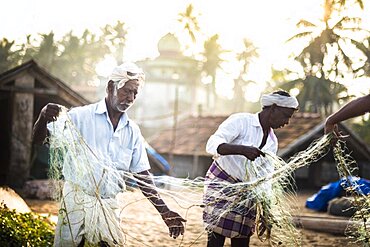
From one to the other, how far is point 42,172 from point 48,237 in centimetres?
920

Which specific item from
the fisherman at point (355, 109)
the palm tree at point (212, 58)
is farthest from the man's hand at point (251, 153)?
the palm tree at point (212, 58)

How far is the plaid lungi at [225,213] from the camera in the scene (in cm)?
385

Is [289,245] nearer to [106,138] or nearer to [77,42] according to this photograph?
[106,138]

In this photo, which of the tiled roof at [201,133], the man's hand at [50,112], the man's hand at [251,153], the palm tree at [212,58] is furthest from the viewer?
the palm tree at [212,58]

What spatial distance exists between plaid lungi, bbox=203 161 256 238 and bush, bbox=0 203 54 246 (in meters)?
1.87

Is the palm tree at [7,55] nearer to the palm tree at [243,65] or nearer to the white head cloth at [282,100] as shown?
the palm tree at [243,65]

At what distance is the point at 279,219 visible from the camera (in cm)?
385

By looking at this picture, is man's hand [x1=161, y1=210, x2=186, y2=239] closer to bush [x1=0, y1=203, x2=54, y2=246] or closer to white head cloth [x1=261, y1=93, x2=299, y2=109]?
white head cloth [x1=261, y1=93, x2=299, y2=109]

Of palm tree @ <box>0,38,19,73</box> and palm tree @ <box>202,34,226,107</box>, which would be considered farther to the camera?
palm tree @ <box>202,34,226,107</box>

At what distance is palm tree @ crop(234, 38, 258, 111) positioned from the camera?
48.9 metres

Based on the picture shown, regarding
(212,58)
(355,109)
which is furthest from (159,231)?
(212,58)

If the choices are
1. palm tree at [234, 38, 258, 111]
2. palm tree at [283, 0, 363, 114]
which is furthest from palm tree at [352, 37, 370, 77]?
palm tree at [234, 38, 258, 111]

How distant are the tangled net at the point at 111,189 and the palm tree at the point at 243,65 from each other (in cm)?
4455

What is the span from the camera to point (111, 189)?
339 centimetres
